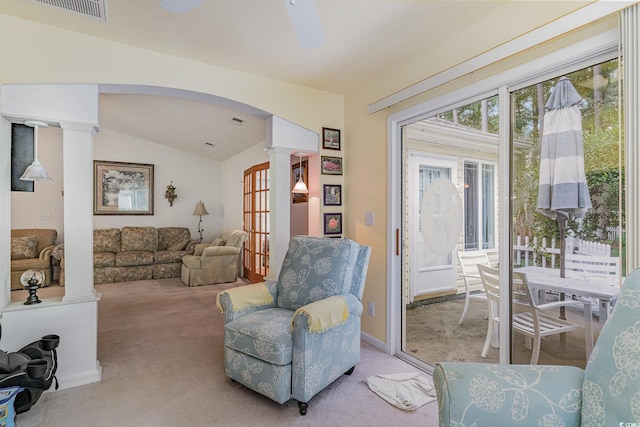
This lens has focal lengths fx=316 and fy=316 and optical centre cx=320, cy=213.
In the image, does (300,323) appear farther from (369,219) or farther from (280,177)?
(280,177)

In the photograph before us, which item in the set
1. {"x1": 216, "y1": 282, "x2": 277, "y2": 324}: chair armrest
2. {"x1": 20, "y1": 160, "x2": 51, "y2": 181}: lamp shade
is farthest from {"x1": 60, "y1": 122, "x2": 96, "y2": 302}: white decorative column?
{"x1": 216, "y1": 282, "x2": 277, "y2": 324}: chair armrest

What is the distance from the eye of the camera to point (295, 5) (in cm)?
129

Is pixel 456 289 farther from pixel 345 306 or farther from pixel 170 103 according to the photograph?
pixel 170 103

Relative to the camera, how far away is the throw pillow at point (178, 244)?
6539 millimetres

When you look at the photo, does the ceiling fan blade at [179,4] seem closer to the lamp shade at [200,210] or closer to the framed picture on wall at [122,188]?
the lamp shade at [200,210]

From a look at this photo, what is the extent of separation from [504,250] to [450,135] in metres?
0.99

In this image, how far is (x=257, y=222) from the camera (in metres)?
5.59

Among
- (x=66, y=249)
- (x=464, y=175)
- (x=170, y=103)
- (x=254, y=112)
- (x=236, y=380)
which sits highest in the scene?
(x=170, y=103)

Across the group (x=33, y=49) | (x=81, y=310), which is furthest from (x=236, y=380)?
(x=33, y=49)

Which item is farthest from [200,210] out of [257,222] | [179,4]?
[179,4]

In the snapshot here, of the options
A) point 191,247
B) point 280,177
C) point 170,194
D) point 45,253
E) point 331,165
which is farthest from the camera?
point 170,194

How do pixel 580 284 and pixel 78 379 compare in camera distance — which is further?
pixel 78 379

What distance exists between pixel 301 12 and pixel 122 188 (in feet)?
21.5

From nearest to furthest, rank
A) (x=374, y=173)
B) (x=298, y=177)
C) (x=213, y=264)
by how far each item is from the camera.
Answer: (x=374, y=173)
(x=298, y=177)
(x=213, y=264)
